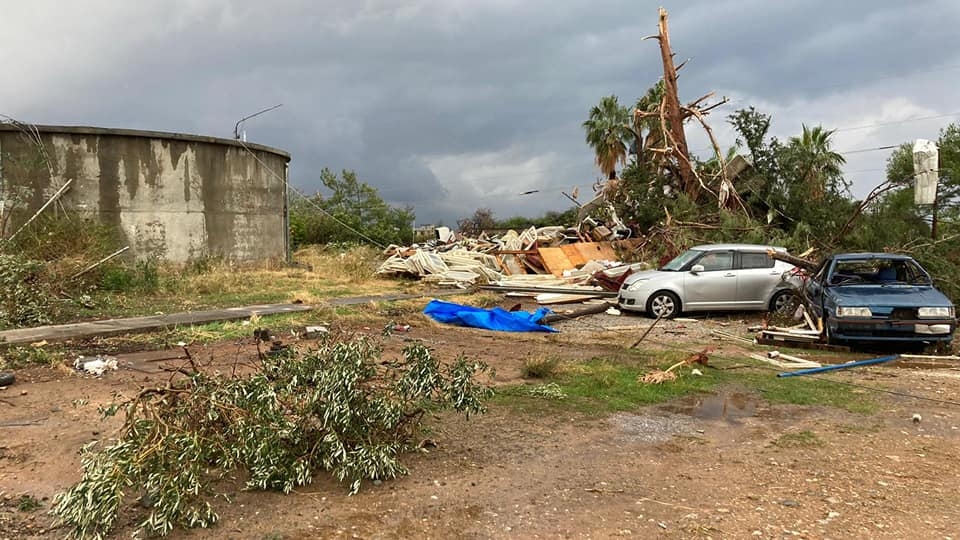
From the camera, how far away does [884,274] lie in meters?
11.2

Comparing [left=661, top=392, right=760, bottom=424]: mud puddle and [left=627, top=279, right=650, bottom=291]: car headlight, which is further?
[left=627, top=279, right=650, bottom=291]: car headlight

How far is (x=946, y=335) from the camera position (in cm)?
935

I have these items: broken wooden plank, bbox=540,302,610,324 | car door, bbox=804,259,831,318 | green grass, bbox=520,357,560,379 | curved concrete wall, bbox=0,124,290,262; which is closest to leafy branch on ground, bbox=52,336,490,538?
green grass, bbox=520,357,560,379

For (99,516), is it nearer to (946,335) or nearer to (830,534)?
(830,534)

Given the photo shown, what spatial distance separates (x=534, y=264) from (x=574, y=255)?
1.54 meters

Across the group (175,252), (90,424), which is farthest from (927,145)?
(175,252)

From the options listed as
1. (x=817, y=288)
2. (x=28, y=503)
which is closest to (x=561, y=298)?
(x=817, y=288)

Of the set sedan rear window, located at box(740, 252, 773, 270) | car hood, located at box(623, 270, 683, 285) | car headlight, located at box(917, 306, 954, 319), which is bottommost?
car headlight, located at box(917, 306, 954, 319)

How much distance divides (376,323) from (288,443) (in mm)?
8181

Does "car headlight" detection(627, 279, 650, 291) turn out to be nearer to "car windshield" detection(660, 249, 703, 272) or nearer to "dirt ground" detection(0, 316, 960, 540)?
"car windshield" detection(660, 249, 703, 272)

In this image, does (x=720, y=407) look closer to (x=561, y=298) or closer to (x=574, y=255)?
(x=561, y=298)

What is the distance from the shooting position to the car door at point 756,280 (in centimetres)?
1359

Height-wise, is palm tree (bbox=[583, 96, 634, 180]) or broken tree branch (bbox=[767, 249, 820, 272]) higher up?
palm tree (bbox=[583, 96, 634, 180])

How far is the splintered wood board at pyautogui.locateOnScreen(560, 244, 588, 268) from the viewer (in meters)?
22.2
